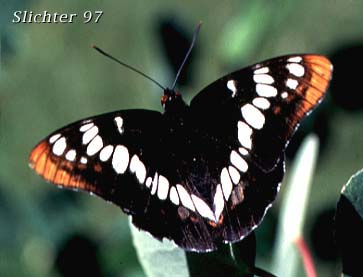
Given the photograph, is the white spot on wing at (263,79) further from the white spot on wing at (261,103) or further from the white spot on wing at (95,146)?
the white spot on wing at (95,146)

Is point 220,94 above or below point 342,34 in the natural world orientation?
below

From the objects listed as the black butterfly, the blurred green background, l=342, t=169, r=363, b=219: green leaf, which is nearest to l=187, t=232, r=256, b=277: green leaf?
the black butterfly

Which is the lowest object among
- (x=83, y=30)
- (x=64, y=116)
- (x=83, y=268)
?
(x=83, y=268)

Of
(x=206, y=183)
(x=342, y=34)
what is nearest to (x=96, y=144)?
(x=206, y=183)

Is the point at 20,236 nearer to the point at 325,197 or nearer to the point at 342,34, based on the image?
the point at 325,197

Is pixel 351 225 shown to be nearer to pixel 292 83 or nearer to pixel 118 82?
pixel 292 83

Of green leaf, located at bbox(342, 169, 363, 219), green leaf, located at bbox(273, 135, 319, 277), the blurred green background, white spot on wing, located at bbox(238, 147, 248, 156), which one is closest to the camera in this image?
green leaf, located at bbox(342, 169, 363, 219)

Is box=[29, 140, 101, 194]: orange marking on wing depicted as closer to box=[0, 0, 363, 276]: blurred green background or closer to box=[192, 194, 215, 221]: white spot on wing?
box=[192, 194, 215, 221]: white spot on wing
